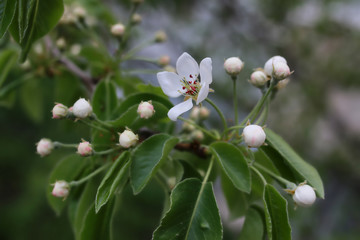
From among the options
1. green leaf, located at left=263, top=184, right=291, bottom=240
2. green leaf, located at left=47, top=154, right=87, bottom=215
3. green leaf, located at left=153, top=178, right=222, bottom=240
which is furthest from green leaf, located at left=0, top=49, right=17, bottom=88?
green leaf, located at left=263, top=184, right=291, bottom=240

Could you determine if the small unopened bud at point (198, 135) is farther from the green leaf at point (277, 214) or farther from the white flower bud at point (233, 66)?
the green leaf at point (277, 214)

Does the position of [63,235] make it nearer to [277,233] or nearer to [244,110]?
[244,110]

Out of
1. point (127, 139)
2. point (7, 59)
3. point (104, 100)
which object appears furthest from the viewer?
point (7, 59)

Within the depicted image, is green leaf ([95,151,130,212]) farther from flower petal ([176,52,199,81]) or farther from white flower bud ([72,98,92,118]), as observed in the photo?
flower petal ([176,52,199,81])

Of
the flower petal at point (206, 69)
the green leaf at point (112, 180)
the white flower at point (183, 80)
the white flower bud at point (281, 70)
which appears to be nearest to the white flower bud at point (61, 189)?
the green leaf at point (112, 180)

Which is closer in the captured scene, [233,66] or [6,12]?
[6,12]

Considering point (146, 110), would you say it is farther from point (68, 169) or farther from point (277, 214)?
point (277, 214)

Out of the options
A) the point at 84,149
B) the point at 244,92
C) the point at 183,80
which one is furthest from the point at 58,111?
the point at 244,92
